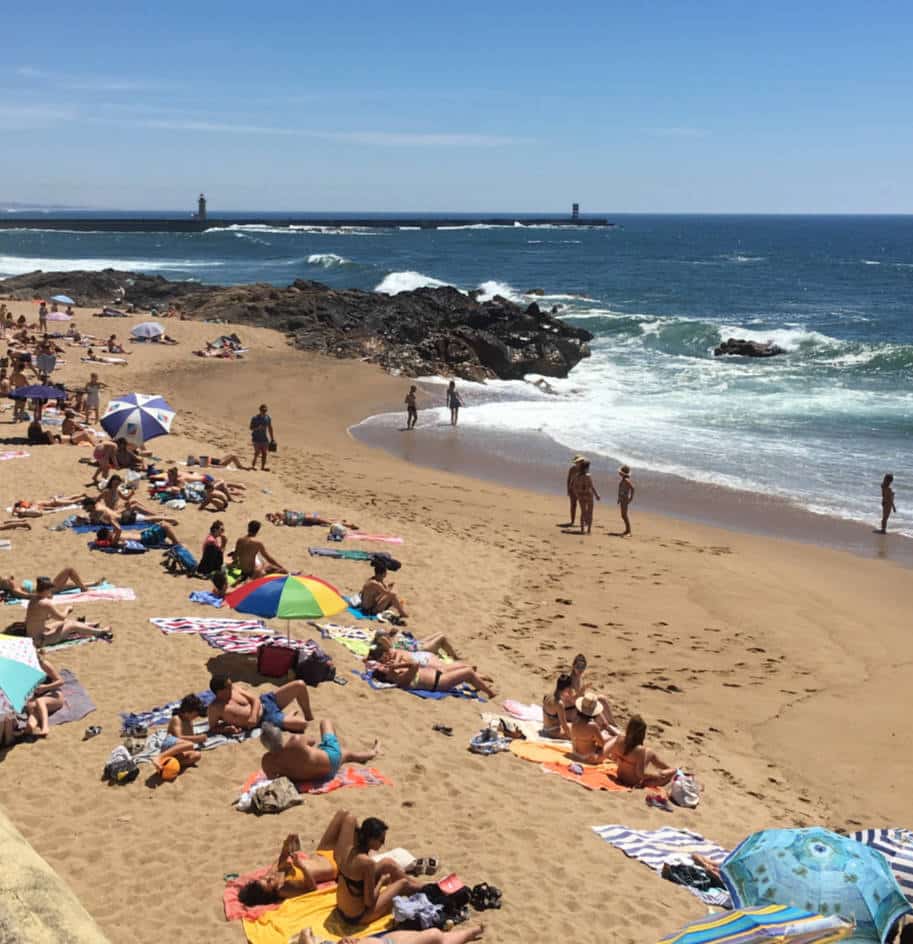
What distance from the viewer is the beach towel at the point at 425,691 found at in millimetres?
9625

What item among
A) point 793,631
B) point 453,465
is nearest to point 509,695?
point 793,631

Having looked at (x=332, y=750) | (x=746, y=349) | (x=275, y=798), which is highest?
(x=746, y=349)

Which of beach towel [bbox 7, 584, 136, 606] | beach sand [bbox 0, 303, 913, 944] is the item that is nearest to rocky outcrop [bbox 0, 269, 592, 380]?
beach sand [bbox 0, 303, 913, 944]

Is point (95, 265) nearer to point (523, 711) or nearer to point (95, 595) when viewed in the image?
point (95, 595)

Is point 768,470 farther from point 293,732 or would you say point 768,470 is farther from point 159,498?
point 293,732

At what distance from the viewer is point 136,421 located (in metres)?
16.6

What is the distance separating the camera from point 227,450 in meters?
20.9

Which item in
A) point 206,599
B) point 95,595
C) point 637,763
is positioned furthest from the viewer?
point 206,599

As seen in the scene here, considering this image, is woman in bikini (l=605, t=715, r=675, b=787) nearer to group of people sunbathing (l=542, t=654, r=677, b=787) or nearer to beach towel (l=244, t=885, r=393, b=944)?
group of people sunbathing (l=542, t=654, r=677, b=787)

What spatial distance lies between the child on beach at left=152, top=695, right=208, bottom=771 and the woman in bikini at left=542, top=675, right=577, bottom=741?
116 inches

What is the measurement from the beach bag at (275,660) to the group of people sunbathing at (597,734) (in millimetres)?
2295

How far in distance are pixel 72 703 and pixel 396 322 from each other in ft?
95.7

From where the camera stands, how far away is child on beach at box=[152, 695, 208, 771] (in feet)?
25.0

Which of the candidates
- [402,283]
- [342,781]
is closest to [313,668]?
[342,781]
